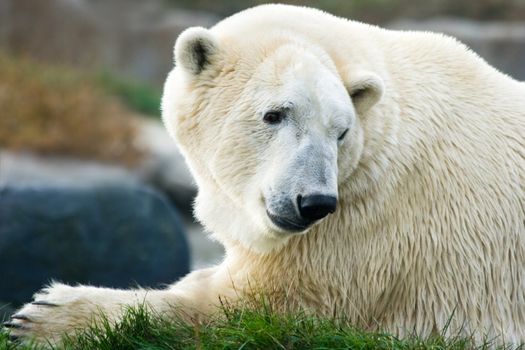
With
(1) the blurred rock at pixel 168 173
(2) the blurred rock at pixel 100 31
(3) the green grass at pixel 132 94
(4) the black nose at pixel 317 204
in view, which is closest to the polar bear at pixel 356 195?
(4) the black nose at pixel 317 204

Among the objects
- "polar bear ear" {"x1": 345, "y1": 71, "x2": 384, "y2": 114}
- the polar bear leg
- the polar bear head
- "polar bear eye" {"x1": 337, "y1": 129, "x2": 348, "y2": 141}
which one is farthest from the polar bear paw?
"polar bear ear" {"x1": 345, "y1": 71, "x2": 384, "y2": 114}

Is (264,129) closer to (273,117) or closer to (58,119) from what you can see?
(273,117)

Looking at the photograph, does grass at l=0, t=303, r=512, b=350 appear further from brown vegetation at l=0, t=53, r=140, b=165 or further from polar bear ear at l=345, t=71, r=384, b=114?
brown vegetation at l=0, t=53, r=140, b=165

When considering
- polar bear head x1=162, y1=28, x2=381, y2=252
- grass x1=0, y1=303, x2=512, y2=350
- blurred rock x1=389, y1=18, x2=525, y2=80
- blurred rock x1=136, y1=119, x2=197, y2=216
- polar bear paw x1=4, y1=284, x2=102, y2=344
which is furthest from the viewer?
blurred rock x1=389, y1=18, x2=525, y2=80

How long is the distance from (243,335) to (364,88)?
1.30 m

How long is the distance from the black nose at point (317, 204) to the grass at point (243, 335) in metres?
0.48

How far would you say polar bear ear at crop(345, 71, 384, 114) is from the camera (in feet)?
14.6

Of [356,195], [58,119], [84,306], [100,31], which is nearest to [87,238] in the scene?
[84,306]

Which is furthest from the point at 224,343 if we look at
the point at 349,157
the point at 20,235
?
the point at 20,235

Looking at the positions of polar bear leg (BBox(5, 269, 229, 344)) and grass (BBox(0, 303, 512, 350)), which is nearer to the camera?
grass (BBox(0, 303, 512, 350))

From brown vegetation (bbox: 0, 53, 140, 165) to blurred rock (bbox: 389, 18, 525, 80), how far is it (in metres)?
7.49

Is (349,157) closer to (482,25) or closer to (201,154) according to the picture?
(201,154)

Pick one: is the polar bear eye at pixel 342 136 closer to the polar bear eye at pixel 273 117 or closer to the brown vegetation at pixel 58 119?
the polar bear eye at pixel 273 117

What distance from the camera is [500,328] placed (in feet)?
15.7
